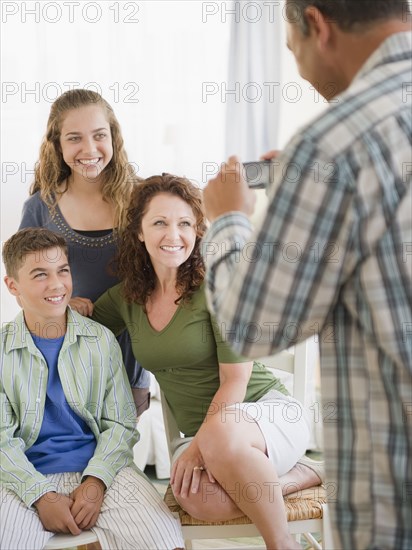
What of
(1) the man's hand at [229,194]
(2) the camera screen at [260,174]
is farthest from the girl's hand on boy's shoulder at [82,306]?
(1) the man's hand at [229,194]

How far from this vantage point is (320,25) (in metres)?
0.97

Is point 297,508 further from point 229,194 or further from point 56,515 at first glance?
point 229,194

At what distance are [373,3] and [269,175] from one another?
14.6 inches

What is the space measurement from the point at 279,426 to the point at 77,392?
18.9 inches

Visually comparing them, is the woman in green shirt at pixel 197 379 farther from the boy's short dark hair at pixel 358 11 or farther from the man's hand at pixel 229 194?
the boy's short dark hair at pixel 358 11

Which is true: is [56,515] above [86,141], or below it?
below

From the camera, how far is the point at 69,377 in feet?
6.32

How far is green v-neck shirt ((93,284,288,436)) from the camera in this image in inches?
74.7

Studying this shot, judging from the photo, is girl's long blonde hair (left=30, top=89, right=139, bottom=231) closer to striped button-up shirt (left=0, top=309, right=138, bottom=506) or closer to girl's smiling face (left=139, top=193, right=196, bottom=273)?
girl's smiling face (left=139, top=193, right=196, bottom=273)

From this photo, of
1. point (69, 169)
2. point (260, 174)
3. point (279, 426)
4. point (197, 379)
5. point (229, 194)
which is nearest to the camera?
point (229, 194)

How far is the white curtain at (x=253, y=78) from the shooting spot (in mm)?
4391

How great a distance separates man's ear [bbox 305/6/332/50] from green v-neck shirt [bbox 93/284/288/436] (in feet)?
3.27

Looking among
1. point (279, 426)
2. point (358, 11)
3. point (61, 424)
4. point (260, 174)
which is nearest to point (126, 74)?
point (61, 424)

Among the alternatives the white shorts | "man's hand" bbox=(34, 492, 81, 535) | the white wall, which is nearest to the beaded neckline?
the white shorts
